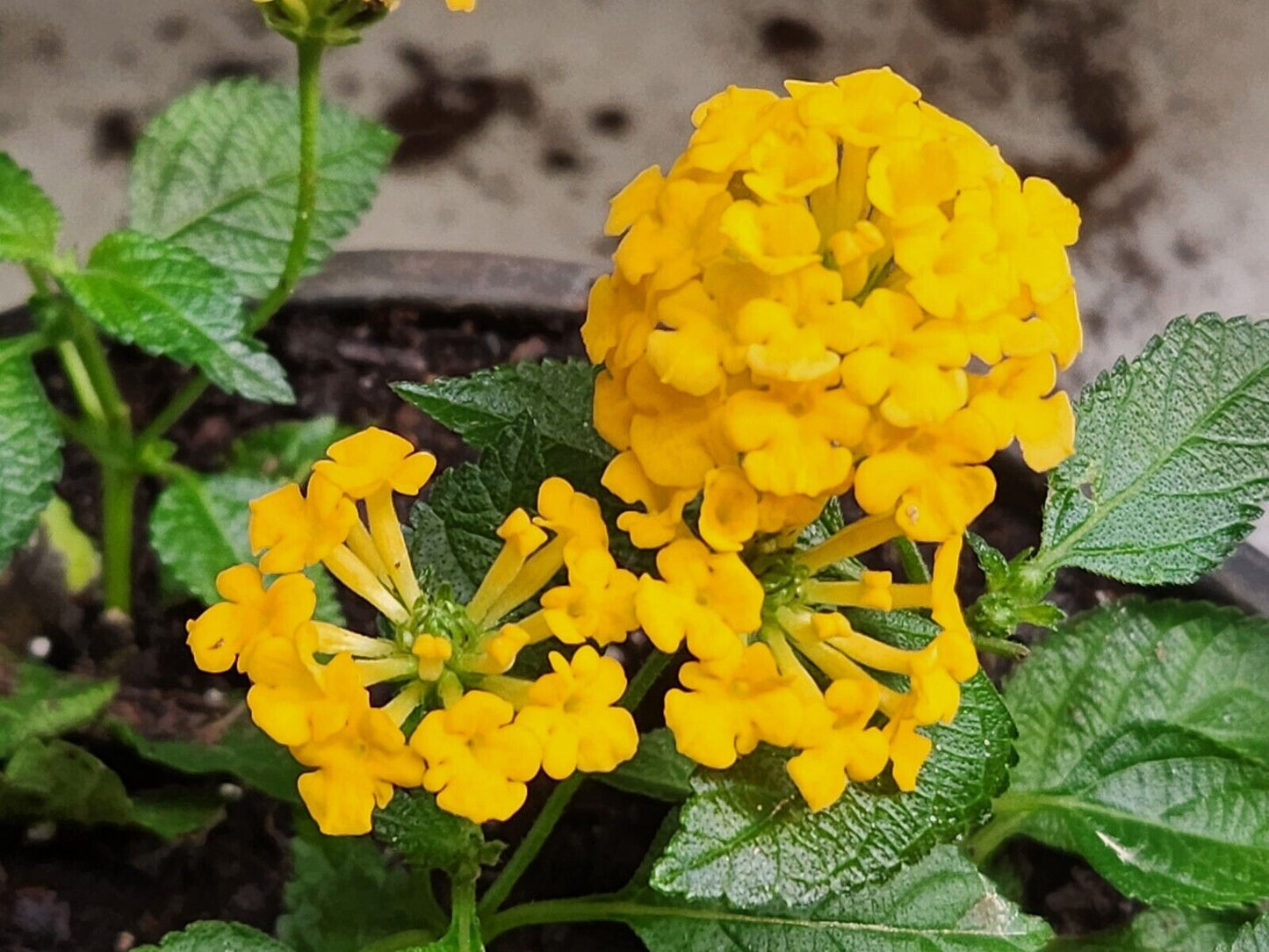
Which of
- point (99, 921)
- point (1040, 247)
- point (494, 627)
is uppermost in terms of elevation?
point (1040, 247)

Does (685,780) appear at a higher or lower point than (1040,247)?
lower

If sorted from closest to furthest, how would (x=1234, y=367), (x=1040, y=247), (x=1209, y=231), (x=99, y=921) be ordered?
(x=1040, y=247) < (x=1234, y=367) < (x=99, y=921) < (x=1209, y=231)

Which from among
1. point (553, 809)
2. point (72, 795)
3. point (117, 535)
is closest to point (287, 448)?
point (117, 535)

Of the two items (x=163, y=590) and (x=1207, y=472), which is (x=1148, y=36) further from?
(x=163, y=590)

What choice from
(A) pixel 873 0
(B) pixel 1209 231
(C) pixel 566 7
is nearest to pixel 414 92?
(C) pixel 566 7

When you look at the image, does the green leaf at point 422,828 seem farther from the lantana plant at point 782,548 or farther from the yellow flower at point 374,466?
the yellow flower at point 374,466

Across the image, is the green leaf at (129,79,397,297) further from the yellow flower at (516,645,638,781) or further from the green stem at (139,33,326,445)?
the yellow flower at (516,645,638,781)

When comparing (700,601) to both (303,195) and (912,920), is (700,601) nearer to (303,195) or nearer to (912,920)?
(912,920)
